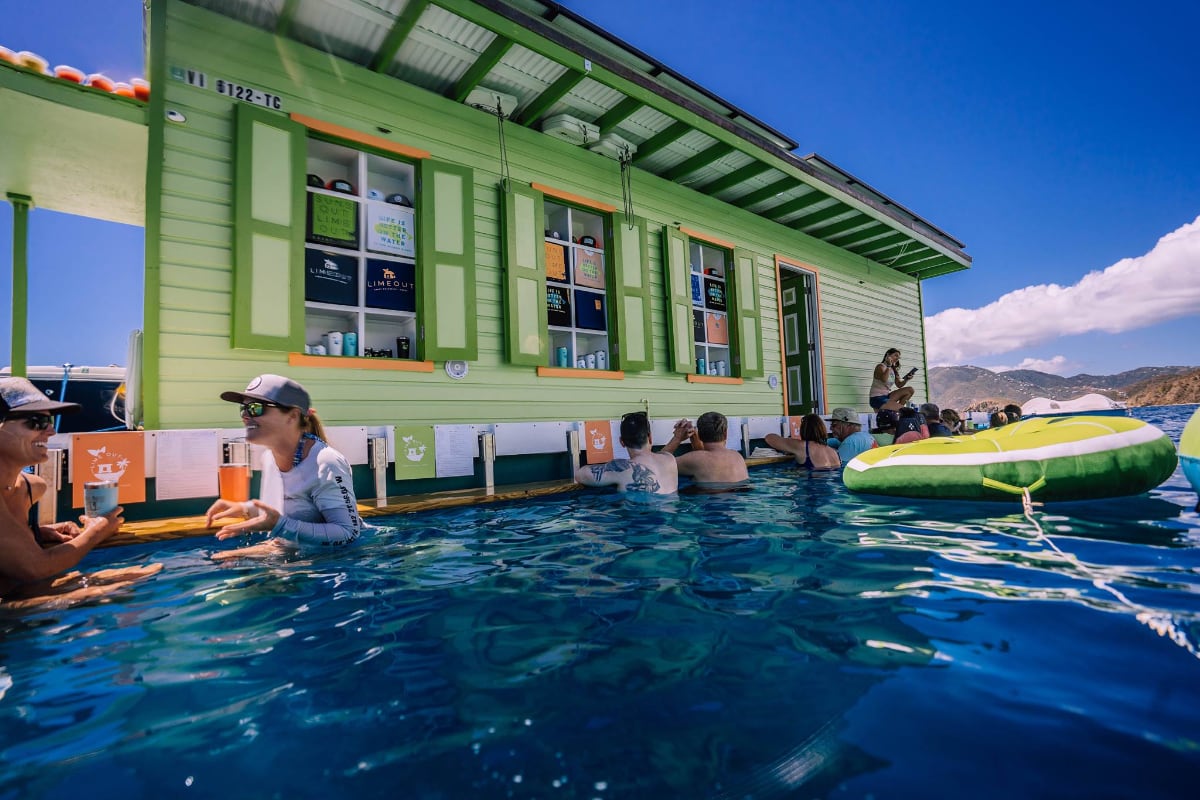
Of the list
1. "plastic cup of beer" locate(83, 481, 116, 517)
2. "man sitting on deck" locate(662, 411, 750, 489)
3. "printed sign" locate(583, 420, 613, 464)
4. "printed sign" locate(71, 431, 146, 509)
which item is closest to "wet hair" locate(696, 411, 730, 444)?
"man sitting on deck" locate(662, 411, 750, 489)

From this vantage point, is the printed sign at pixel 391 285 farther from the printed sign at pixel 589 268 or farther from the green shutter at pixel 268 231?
the printed sign at pixel 589 268

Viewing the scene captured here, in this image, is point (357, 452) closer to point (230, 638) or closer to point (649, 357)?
point (230, 638)

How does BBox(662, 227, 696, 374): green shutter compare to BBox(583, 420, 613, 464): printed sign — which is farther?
BBox(662, 227, 696, 374): green shutter

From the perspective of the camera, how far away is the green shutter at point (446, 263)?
5.61m

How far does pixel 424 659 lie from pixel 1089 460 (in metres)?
4.64

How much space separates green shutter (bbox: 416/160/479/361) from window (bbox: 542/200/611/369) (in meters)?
1.23

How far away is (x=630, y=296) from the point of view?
7340 millimetres

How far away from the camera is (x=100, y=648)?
195 centimetres

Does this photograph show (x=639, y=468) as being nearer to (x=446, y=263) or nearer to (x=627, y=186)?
(x=446, y=263)

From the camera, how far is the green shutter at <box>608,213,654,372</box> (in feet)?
23.7

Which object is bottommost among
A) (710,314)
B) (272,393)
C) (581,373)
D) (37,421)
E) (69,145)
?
(37,421)

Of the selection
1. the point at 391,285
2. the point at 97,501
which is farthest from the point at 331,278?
the point at 97,501

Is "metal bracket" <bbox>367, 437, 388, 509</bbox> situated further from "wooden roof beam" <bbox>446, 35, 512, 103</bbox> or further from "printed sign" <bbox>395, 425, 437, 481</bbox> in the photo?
"wooden roof beam" <bbox>446, 35, 512, 103</bbox>

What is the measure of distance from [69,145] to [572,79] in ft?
15.8
